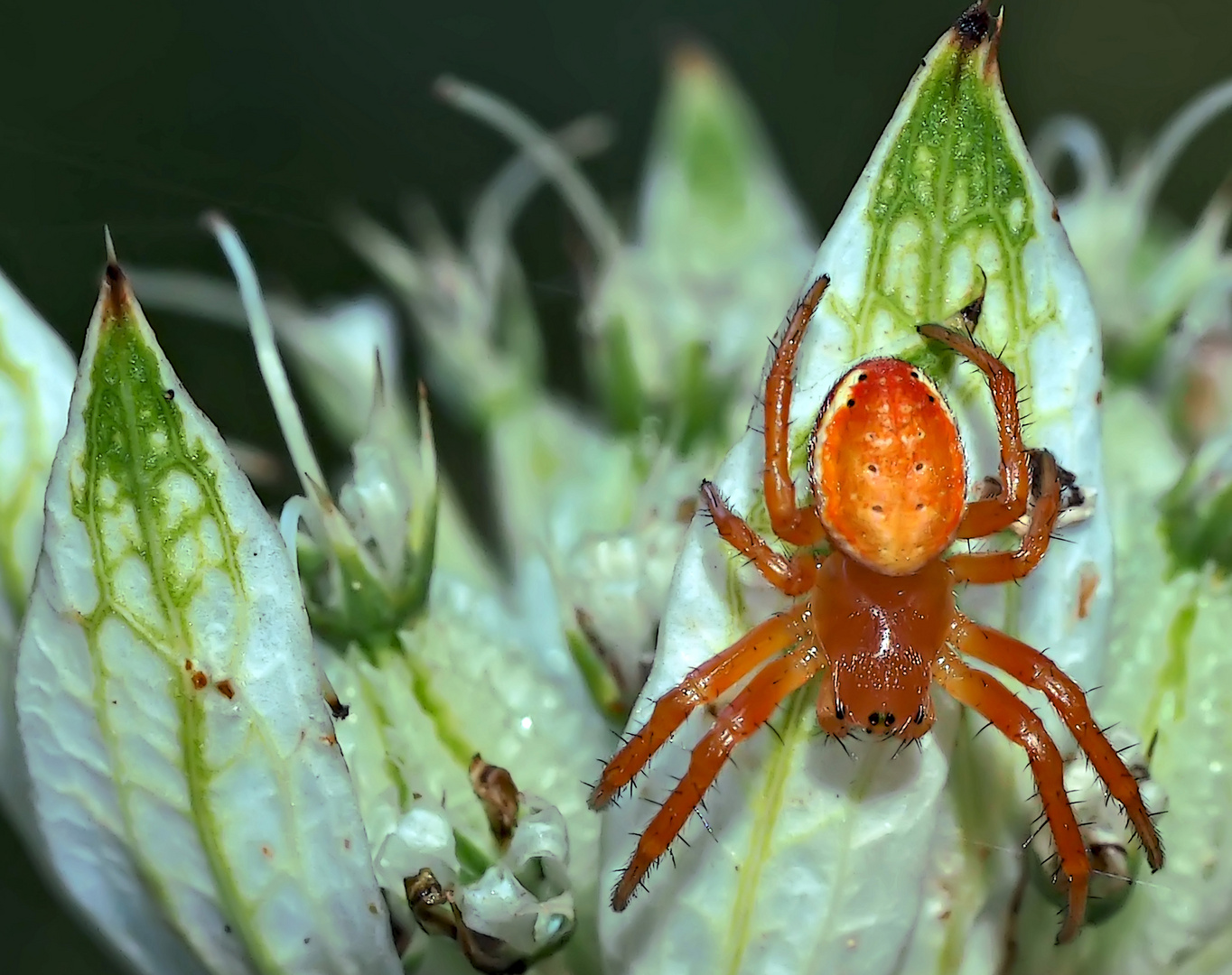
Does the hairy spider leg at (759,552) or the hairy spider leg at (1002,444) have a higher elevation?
the hairy spider leg at (1002,444)

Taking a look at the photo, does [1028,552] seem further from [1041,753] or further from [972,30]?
[972,30]

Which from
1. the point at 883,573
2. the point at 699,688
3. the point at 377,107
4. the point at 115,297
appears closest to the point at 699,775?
the point at 699,688

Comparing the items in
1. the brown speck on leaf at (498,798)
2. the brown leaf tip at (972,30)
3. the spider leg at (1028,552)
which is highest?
the brown leaf tip at (972,30)

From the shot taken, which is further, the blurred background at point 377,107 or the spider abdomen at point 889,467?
the blurred background at point 377,107

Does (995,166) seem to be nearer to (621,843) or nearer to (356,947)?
(621,843)

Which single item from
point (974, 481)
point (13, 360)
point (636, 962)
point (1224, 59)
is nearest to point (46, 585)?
point (13, 360)

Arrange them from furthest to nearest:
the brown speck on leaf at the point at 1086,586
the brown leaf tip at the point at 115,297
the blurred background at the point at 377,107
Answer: the blurred background at the point at 377,107
the brown speck on leaf at the point at 1086,586
the brown leaf tip at the point at 115,297

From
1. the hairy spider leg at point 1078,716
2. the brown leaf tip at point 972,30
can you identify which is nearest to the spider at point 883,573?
the hairy spider leg at point 1078,716

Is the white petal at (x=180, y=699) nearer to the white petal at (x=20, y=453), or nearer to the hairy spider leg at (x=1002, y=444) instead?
the white petal at (x=20, y=453)
